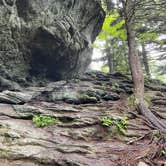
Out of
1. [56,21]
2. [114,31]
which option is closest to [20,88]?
[56,21]

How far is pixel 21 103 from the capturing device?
926 centimetres

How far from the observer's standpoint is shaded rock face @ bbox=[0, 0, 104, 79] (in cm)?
1068

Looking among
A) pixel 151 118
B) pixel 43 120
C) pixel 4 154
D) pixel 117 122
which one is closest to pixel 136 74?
pixel 151 118

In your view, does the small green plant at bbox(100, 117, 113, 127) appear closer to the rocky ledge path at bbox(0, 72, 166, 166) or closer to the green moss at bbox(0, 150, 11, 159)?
the rocky ledge path at bbox(0, 72, 166, 166)

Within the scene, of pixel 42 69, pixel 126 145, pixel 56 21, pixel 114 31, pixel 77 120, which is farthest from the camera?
pixel 114 31

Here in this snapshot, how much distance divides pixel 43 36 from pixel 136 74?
526 centimetres

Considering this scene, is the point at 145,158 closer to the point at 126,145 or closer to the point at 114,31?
the point at 126,145

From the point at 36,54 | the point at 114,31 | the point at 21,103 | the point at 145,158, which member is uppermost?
the point at 114,31

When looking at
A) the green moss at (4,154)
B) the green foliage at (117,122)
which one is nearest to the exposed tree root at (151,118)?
the green foliage at (117,122)

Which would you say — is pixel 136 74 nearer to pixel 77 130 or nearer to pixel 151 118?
pixel 151 118

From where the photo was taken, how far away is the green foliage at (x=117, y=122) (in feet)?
25.2

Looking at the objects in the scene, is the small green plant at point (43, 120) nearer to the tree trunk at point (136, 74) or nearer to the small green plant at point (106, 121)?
the small green plant at point (106, 121)

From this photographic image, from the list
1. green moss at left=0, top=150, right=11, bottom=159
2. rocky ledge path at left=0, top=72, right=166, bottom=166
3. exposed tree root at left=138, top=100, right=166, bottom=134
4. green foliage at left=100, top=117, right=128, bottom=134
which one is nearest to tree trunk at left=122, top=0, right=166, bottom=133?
exposed tree root at left=138, top=100, right=166, bottom=134

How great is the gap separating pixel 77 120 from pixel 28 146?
2.18m
